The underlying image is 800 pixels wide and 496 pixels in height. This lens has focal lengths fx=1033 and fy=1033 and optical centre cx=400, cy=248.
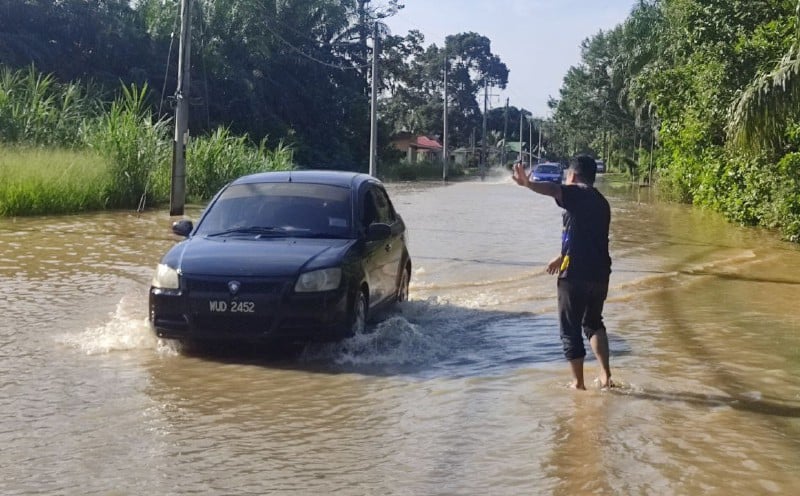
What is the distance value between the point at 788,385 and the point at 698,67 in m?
24.1

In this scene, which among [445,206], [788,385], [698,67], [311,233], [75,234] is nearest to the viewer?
[788,385]

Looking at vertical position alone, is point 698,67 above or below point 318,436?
above

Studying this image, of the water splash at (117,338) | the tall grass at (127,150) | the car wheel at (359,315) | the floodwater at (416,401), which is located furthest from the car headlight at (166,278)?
the tall grass at (127,150)

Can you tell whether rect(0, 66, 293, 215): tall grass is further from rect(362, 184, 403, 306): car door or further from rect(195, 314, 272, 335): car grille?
rect(195, 314, 272, 335): car grille

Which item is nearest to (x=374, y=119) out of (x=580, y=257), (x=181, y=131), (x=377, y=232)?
(x=181, y=131)

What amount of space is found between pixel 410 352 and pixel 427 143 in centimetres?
10777

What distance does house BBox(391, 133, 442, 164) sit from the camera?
10183 cm

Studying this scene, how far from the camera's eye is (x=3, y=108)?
84.1 feet

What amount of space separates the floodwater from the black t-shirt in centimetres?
94

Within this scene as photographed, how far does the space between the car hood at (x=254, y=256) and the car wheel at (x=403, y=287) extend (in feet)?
6.83

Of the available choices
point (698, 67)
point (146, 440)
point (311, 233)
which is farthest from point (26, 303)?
point (698, 67)

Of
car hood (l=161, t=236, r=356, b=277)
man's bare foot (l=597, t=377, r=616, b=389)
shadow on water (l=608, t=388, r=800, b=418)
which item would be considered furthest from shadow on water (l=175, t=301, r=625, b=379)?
shadow on water (l=608, t=388, r=800, b=418)

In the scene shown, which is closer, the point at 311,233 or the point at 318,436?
the point at 318,436

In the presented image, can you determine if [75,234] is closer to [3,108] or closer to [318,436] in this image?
[3,108]
